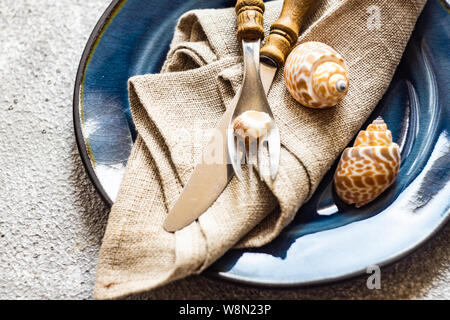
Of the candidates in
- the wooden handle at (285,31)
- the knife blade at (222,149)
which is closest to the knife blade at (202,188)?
the knife blade at (222,149)

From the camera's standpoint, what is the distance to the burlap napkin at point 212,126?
1.38 ft

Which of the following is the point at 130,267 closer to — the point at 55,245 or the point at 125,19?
the point at 55,245

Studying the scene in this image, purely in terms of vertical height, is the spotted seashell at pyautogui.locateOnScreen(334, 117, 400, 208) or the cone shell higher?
the cone shell

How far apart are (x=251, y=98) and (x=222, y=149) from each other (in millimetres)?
62

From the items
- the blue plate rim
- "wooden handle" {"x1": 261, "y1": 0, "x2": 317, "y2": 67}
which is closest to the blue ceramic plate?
the blue plate rim

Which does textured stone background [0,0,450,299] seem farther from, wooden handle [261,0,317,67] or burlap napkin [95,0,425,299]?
wooden handle [261,0,317,67]

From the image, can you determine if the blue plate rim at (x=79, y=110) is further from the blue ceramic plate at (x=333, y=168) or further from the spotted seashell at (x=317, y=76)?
the spotted seashell at (x=317, y=76)

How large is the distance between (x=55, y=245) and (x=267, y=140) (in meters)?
0.28

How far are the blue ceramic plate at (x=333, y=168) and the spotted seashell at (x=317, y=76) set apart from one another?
0.09m

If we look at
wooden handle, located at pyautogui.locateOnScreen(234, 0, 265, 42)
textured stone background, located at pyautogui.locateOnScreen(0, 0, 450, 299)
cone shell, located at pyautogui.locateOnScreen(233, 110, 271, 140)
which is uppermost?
wooden handle, located at pyautogui.locateOnScreen(234, 0, 265, 42)

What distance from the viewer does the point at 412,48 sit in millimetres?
528

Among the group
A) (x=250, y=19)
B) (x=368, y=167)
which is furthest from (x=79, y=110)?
(x=368, y=167)

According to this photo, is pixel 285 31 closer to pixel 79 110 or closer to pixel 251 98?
pixel 251 98

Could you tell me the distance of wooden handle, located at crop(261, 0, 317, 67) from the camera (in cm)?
48
